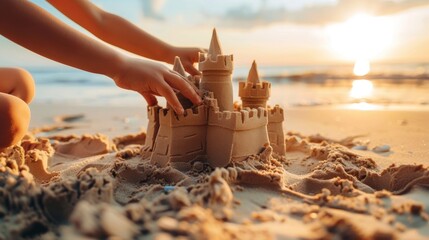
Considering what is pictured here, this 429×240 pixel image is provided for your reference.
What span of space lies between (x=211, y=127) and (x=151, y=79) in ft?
1.60

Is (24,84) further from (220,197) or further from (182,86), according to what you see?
(220,197)

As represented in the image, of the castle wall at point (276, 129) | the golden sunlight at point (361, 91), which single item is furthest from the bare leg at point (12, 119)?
the golden sunlight at point (361, 91)

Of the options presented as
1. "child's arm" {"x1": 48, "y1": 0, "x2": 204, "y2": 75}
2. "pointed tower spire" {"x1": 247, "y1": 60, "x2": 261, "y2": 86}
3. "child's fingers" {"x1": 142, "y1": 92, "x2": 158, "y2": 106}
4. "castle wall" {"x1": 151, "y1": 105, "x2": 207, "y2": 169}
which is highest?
"child's arm" {"x1": 48, "y1": 0, "x2": 204, "y2": 75}

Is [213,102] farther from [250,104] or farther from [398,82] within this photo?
[398,82]

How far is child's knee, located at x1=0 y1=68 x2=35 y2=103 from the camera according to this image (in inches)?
123

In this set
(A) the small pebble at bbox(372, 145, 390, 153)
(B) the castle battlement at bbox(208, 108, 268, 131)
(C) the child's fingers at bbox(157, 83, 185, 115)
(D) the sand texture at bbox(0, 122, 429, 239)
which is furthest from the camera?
(A) the small pebble at bbox(372, 145, 390, 153)

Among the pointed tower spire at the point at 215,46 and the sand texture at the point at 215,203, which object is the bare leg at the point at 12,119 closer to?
the sand texture at the point at 215,203

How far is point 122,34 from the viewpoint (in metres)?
2.90

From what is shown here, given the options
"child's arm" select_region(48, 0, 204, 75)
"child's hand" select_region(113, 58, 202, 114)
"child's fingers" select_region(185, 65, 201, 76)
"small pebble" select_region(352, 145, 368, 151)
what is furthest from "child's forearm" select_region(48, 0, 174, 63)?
"small pebble" select_region(352, 145, 368, 151)

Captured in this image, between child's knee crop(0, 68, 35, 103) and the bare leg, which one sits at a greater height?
child's knee crop(0, 68, 35, 103)

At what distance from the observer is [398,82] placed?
1123cm

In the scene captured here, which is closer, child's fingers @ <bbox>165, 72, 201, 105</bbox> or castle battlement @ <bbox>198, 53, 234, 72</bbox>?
child's fingers @ <bbox>165, 72, 201, 105</bbox>

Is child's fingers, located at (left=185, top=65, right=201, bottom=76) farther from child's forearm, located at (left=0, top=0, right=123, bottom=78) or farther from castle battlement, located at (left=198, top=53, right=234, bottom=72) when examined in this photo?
child's forearm, located at (left=0, top=0, right=123, bottom=78)

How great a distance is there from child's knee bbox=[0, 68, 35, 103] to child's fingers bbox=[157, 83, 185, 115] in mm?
1518
